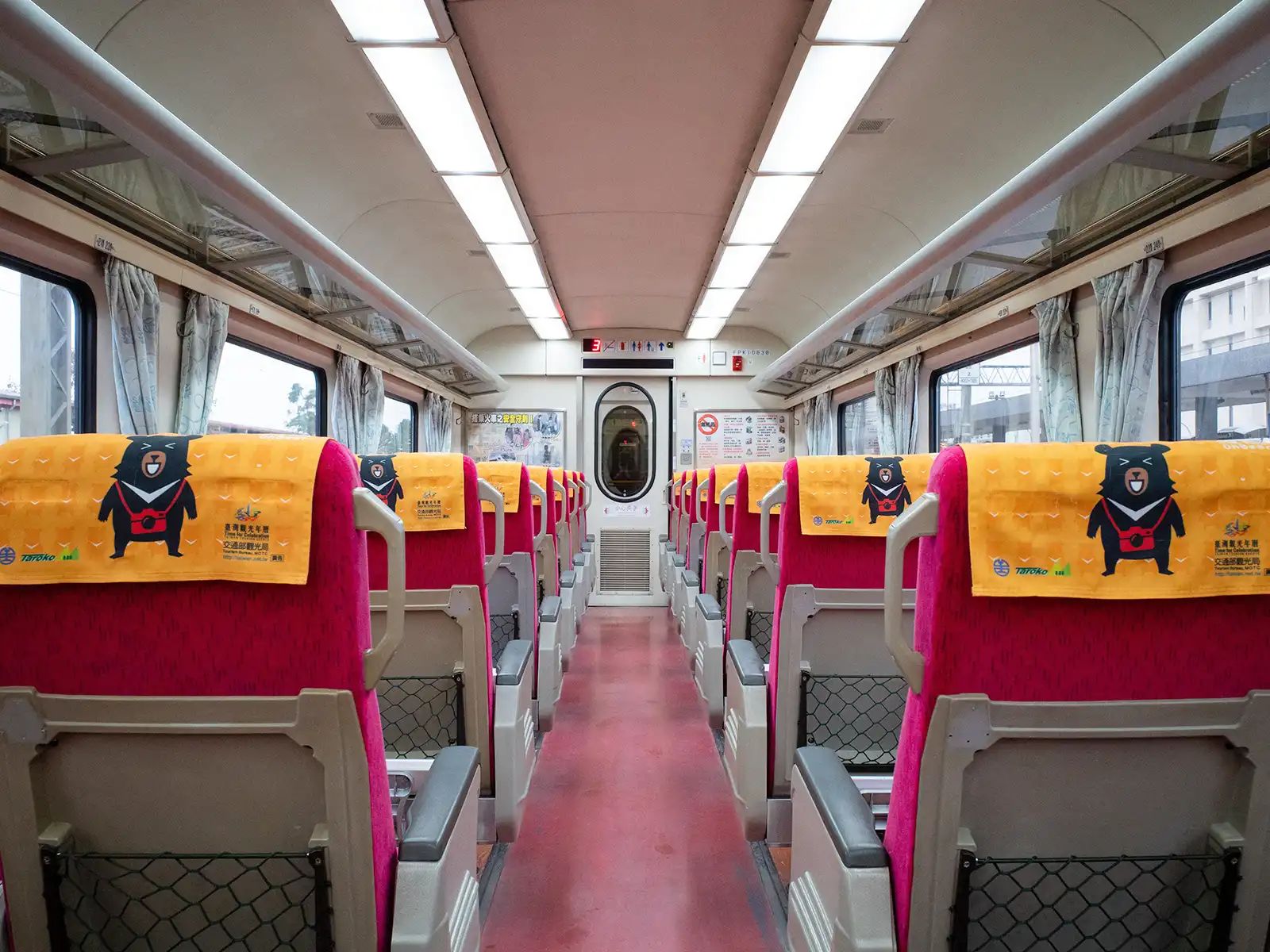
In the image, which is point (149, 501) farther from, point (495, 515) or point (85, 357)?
point (85, 357)

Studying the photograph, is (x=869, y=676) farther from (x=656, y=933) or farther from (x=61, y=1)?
(x=61, y=1)

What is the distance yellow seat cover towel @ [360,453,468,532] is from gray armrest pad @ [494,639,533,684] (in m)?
0.61

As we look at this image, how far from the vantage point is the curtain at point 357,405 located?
19.0 feet

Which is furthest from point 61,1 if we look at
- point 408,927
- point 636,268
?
point 636,268

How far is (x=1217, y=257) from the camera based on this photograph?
2.91 meters

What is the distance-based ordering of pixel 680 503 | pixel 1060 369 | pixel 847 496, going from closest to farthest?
pixel 847 496 < pixel 1060 369 < pixel 680 503

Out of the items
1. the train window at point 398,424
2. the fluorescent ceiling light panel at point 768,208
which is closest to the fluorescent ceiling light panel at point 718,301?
the fluorescent ceiling light panel at point 768,208

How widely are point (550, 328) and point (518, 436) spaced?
1.49m

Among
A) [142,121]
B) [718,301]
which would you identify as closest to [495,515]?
[142,121]

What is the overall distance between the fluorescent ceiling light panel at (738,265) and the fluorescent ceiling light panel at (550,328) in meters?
2.24

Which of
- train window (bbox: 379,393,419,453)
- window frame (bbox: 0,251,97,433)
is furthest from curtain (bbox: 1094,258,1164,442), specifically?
train window (bbox: 379,393,419,453)

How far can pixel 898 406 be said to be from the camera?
5848 millimetres

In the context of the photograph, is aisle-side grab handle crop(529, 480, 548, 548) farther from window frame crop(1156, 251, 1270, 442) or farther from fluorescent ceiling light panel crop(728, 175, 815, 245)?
window frame crop(1156, 251, 1270, 442)

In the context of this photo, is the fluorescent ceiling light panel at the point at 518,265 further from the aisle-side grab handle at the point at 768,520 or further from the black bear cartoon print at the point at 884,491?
the black bear cartoon print at the point at 884,491
